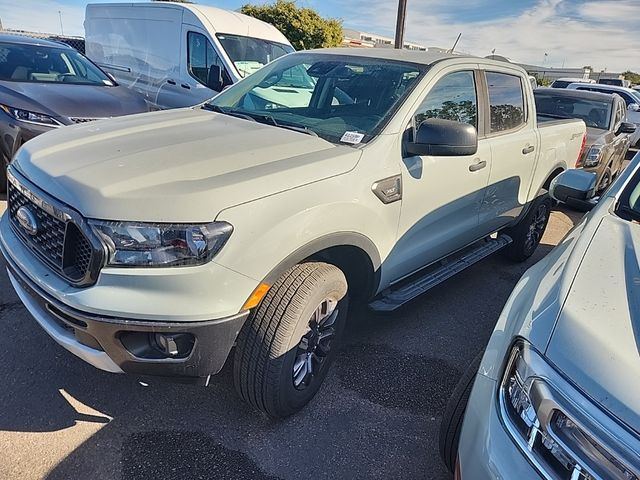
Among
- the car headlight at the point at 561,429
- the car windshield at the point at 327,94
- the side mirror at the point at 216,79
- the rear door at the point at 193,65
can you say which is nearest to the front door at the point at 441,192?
the car windshield at the point at 327,94

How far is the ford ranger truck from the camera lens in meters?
1.89

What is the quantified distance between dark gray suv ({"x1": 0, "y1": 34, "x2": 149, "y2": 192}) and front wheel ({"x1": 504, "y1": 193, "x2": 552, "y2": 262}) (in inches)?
177

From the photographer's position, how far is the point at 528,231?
15.5 feet

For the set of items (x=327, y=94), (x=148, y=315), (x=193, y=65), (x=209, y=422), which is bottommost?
(x=209, y=422)

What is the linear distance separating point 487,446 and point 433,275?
6.65ft

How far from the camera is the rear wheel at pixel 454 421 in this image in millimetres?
2014

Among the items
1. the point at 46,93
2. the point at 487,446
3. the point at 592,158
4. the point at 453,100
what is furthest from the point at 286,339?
the point at 592,158

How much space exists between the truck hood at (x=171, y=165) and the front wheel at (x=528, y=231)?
2.79 metres

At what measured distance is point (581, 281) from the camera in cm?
161

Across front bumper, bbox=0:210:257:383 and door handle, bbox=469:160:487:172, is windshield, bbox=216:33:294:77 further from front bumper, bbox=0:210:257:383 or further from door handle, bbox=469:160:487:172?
front bumper, bbox=0:210:257:383

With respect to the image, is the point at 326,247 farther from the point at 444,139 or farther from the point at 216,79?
the point at 216,79

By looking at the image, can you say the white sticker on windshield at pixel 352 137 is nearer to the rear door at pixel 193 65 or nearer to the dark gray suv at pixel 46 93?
the dark gray suv at pixel 46 93

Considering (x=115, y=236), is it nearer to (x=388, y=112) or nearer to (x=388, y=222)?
(x=388, y=222)

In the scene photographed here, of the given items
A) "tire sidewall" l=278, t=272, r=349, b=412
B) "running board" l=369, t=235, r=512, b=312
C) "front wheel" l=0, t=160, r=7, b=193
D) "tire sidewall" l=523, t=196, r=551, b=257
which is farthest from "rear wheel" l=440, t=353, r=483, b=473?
"front wheel" l=0, t=160, r=7, b=193
